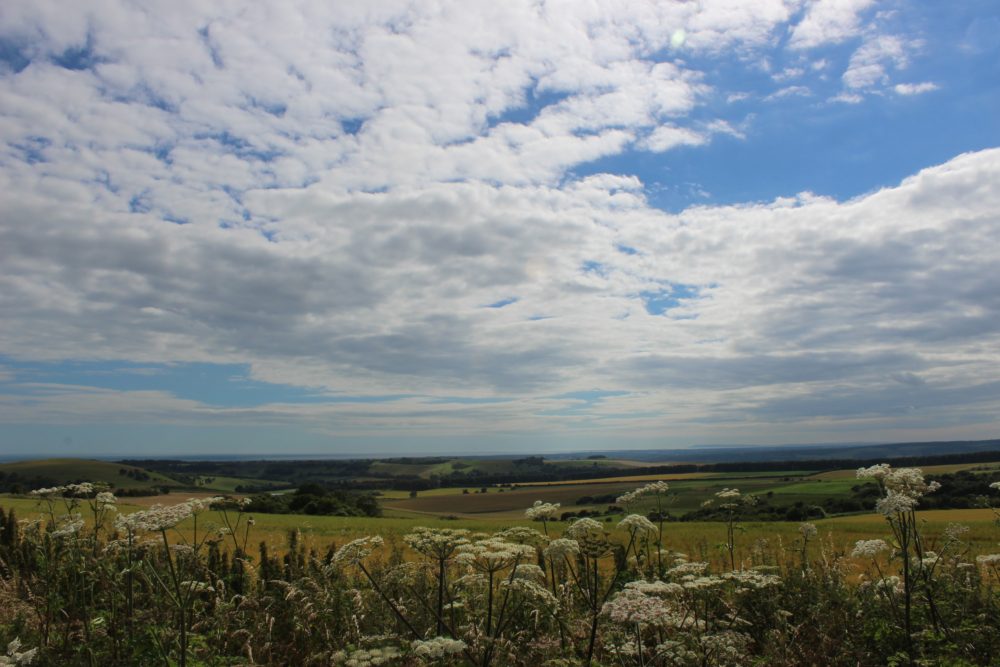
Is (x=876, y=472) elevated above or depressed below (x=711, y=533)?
above

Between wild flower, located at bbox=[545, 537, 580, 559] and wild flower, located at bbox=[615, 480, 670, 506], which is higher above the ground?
wild flower, located at bbox=[615, 480, 670, 506]

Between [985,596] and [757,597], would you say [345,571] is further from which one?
[985,596]

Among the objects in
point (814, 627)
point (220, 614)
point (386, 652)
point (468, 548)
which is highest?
point (468, 548)

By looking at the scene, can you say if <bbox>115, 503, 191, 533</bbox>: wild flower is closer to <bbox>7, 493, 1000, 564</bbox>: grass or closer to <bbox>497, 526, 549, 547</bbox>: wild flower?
<bbox>7, 493, 1000, 564</bbox>: grass

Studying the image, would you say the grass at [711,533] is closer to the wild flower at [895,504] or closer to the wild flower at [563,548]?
the wild flower at [563,548]

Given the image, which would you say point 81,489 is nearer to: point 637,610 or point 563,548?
point 563,548

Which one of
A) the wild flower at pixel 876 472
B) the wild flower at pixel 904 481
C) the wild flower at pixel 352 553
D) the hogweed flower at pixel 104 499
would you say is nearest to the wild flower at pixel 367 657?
the wild flower at pixel 352 553

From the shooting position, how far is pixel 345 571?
30.1 feet

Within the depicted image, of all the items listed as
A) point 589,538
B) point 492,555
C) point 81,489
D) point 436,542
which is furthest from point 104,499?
point 589,538

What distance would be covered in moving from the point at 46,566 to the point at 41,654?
193 cm

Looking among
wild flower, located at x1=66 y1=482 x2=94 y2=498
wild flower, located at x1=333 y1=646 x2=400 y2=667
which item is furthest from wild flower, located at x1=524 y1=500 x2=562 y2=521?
wild flower, located at x1=66 y1=482 x2=94 y2=498

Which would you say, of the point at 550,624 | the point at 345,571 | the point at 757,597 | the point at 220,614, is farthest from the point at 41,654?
the point at 757,597

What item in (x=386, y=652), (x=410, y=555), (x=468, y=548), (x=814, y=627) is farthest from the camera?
(x=410, y=555)

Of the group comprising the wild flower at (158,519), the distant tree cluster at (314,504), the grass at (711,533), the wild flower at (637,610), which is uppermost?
the wild flower at (158,519)
